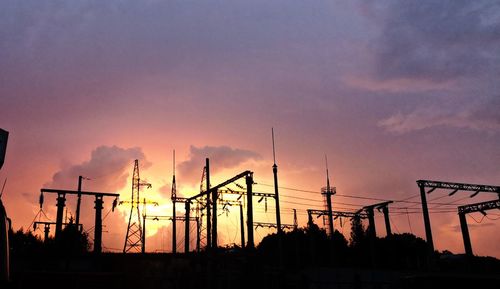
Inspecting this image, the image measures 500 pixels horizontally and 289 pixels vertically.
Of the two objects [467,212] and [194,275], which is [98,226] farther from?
[467,212]

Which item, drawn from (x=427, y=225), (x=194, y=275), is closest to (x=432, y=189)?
(x=427, y=225)

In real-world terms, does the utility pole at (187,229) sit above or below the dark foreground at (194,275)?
above

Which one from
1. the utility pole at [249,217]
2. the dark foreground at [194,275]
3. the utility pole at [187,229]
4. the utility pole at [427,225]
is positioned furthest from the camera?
the utility pole at [187,229]

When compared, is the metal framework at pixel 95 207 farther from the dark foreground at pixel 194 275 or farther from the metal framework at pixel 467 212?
the metal framework at pixel 467 212

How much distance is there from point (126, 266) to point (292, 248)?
158 ft

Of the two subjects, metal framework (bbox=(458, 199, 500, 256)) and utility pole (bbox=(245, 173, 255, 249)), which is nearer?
utility pole (bbox=(245, 173, 255, 249))

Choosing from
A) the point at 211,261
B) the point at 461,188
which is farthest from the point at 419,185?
the point at 211,261

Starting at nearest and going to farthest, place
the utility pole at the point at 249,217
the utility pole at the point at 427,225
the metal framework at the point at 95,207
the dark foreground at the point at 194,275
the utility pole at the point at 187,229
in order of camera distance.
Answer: the dark foreground at the point at 194,275
the utility pole at the point at 249,217
the metal framework at the point at 95,207
the utility pole at the point at 427,225
the utility pole at the point at 187,229

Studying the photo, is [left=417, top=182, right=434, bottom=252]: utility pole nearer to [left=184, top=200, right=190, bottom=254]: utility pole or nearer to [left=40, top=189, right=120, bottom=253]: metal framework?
[left=184, top=200, right=190, bottom=254]: utility pole

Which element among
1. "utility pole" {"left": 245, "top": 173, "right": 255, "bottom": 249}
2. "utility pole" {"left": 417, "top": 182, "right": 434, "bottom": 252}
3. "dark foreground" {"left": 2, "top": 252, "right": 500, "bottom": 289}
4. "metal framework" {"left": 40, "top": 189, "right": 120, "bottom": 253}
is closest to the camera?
"dark foreground" {"left": 2, "top": 252, "right": 500, "bottom": 289}

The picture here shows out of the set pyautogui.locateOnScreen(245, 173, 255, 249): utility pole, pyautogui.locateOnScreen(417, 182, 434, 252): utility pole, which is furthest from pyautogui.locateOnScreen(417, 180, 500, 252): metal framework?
pyautogui.locateOnScreen(245, 173, 255, 249): utility pole

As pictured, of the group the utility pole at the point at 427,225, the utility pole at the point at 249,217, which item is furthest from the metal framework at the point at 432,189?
the utility pole at the point at 249,217

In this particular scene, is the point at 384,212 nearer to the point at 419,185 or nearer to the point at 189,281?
the point at 419,185

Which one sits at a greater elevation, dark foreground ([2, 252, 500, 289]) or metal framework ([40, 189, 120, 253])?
metal framework ([40, 189, 120, 253])
